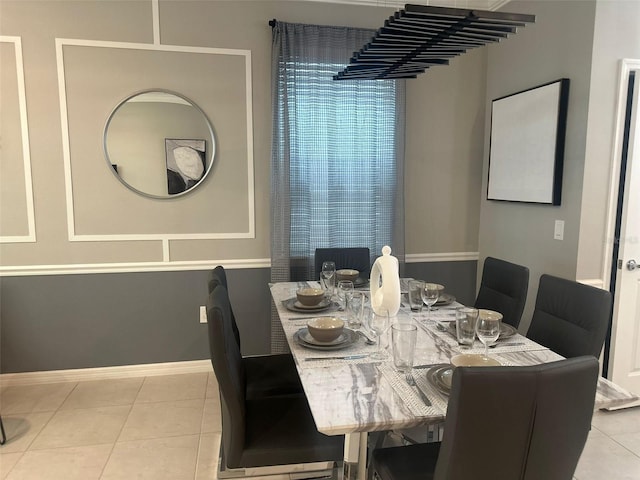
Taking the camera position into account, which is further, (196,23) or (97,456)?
(196,23)

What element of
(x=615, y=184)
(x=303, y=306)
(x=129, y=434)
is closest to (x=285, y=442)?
(x=303, y=306)

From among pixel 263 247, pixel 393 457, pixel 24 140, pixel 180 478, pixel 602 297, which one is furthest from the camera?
pixel 263 247

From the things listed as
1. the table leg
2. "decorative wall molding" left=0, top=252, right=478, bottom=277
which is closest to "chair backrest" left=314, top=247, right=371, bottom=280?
"decorative wall molding" left=0, top=252, right=478, bottom=277

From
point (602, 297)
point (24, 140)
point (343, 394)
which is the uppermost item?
point (24, 140)

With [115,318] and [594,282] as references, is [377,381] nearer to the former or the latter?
[594,282]

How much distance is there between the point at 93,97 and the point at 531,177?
301cm

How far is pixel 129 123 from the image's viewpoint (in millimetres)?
2957

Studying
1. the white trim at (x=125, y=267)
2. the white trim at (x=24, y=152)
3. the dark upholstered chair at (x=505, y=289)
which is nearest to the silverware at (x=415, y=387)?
the dark upholstered chair at (x=505, y=289)

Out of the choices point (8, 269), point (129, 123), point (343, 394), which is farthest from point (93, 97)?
point (343, 394)

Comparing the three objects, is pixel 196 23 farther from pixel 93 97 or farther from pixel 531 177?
pixel 531 177

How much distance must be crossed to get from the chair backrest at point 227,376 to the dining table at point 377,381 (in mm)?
237

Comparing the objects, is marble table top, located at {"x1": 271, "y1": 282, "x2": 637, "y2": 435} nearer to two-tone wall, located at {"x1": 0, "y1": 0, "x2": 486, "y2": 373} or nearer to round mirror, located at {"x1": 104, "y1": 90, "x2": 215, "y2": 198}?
two-tone wall, located at {"x1": 0, "y1": 0, "x2": 486, "y2": 373}

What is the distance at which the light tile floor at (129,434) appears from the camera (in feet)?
7.11

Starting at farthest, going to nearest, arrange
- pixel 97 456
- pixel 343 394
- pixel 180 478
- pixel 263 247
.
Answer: pixel 263 247 < pixel 97 456 < pixel 180 478 < pixel 343 394
